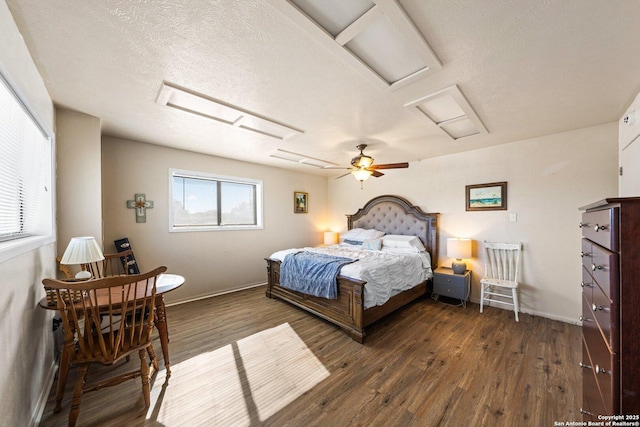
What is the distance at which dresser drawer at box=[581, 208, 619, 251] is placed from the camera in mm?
887

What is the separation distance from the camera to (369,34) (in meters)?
1.46

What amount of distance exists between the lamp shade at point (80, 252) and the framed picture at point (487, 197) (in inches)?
182

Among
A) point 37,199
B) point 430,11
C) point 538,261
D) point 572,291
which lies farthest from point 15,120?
point 572,291

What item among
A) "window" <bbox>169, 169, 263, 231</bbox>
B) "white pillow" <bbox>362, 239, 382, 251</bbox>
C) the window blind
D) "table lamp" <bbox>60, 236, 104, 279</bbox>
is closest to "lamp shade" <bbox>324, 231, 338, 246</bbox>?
"white pillow" <bbox>362, 239, 382, 251</bbox>

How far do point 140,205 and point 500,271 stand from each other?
5324 mm

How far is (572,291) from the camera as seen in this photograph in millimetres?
2982

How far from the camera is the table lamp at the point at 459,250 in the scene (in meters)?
3.55

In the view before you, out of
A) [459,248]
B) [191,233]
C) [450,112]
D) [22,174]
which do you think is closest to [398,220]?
[459,248]

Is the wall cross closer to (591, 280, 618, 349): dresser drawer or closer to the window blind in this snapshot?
the window blind

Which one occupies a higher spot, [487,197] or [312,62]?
[312,62]

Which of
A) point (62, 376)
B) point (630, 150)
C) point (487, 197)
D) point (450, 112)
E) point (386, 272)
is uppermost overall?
point (450, 112)

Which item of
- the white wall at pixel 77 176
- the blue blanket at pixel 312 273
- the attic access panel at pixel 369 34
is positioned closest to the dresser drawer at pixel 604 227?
the attic access panel at pixel 369 34

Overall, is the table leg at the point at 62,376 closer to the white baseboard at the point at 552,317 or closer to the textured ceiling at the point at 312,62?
the textured ceiling at the point at 312,62

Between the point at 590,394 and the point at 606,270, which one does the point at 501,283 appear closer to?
the point at 590,394
